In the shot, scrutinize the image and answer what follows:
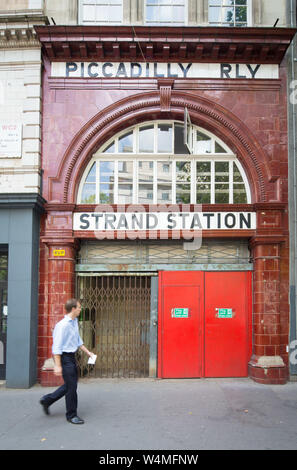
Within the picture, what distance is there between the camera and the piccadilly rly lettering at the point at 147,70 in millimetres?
9945

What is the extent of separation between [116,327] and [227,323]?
249 centimetres

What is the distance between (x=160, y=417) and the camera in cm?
688

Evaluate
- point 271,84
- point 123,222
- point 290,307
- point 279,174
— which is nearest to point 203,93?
point 271,84

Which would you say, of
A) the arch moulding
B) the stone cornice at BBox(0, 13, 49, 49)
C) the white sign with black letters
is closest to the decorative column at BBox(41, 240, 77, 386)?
the arch moulding

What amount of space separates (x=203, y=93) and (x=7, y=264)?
583 centimetres

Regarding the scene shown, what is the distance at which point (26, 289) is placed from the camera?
917 cm

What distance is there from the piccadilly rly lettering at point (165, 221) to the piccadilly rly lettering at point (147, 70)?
3146mm

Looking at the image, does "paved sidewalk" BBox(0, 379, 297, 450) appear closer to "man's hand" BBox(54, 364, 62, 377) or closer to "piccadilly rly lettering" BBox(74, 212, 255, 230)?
"man's hand" BBox(54, 364, 62, 377)

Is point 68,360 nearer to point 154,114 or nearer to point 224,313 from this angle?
point 224,313

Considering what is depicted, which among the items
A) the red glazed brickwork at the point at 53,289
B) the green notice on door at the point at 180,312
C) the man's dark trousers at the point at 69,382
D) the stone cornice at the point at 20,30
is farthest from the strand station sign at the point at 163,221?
the stone cornice at the point at 20,30

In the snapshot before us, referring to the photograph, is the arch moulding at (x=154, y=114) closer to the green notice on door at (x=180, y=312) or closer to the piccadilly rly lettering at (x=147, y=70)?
the piccadilly rly lettering at (x=147, y=70)

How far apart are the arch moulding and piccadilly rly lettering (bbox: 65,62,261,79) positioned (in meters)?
0.50

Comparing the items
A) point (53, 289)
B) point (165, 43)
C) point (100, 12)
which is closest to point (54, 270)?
point (53, 289)
